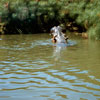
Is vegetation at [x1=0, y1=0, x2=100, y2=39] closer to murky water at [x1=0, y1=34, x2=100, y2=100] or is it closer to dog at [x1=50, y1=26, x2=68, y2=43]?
dog at [x1=50, y1=26, x2=68, y2=43]

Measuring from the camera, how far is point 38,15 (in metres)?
30.4

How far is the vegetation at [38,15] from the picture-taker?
29094 mm

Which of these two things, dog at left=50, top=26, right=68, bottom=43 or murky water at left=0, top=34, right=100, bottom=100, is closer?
murky water at left=0, top=34, right=100, bottom=100

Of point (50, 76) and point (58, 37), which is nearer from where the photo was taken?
point (50, 76)

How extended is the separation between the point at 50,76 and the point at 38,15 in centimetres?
2151

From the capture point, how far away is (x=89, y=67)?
1088 centimetres

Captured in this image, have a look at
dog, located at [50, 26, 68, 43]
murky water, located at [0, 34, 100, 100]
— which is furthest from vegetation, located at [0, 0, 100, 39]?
murky water, located at [0, 34, 100, 100]

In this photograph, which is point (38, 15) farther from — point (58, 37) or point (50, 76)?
point (50, 76)

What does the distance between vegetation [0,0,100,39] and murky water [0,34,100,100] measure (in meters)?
14.9

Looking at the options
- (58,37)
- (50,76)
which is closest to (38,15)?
(58,37)

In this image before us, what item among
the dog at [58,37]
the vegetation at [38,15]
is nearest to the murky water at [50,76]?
the dog at [58,37]

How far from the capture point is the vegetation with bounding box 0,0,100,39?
29.1 m

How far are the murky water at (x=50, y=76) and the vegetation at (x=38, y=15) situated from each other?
14.9 meters

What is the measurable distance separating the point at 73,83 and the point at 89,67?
8.46 ft
